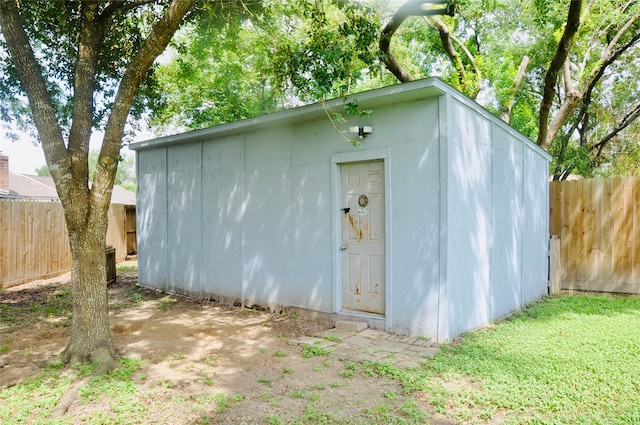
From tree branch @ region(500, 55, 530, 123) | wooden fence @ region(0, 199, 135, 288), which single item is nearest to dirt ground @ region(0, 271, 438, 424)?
Answer: wooden fence @ region(0, 199, 135, 288)

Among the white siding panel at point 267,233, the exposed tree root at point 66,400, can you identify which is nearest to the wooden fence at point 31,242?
the white siding panel at point 267,233

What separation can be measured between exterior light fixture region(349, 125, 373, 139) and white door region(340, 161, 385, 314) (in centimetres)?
40

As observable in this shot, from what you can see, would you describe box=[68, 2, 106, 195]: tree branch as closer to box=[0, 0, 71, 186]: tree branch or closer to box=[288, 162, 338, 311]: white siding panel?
box=[0, 0, 71, 186]: tree branch

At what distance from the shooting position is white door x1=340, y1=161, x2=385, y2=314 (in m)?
5.79

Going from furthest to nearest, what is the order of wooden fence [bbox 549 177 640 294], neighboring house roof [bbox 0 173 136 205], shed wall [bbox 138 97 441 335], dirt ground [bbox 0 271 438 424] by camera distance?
1. neighboring house roof [bbox 0 173 136 205]
2. wooden fence [bbox 549 177 640 294]
3. shed wall [bbox 138 97 441 335]
4. dirt ground [bbox 0 271 438 424]

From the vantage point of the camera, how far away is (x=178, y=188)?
8.84m

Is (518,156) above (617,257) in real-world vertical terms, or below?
above

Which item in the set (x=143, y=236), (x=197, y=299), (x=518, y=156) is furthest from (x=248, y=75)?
(x=518, y=156)

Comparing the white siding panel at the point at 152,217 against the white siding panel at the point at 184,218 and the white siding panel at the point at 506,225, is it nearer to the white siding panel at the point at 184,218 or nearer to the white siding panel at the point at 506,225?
the white siding panel at the point at 184,218

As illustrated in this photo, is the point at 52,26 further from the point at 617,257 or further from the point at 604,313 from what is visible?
the point at 617,257

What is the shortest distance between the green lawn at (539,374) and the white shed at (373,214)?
62cm

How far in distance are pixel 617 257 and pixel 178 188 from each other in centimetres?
860

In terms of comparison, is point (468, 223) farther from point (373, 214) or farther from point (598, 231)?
point (598, 231)

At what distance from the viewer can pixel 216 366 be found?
15.0 ft
